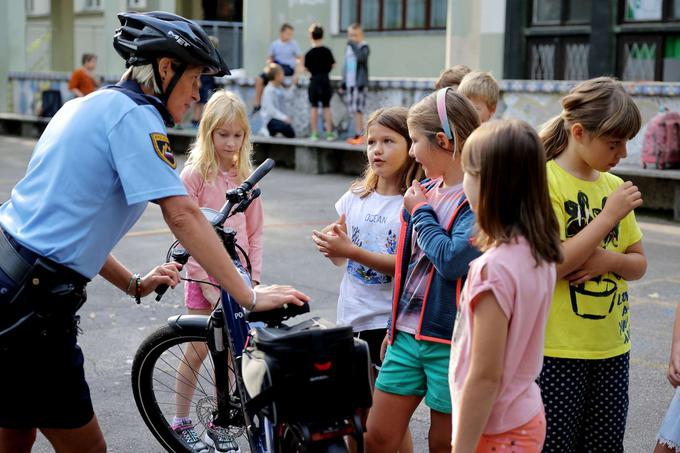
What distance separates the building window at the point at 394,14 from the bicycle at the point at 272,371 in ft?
57.0

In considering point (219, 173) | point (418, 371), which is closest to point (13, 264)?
point (418, 371)

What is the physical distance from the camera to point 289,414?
8.93 feet

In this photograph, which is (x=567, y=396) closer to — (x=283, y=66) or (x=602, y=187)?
(x=602, y=187)

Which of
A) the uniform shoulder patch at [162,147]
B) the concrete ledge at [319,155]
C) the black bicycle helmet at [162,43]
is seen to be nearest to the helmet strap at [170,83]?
the black bicycle helmet at [162,43]

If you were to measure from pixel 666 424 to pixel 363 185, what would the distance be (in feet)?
4.79

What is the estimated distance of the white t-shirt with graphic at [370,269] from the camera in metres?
3.70

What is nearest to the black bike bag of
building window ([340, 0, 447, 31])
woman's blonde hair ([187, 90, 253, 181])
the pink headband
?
the pink headband

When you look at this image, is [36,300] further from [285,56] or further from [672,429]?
[285,56]

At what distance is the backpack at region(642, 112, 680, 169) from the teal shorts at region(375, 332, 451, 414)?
351 inches

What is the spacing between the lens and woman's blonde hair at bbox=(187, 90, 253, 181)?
449cm

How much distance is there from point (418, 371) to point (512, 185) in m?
1.01

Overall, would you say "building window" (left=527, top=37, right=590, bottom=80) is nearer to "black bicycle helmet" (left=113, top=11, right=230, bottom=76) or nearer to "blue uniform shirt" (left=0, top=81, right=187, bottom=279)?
"black bicycle helmet" (left=113, top=11, right=230, bottom=76)

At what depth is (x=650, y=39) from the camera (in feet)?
54.3

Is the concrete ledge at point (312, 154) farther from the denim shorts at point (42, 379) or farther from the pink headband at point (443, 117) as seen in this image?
the denim shorts at point (42, 379)
